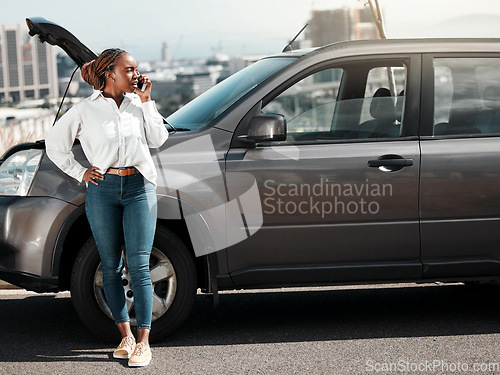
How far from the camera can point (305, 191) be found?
4.60 m

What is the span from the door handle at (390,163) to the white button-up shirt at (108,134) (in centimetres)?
128

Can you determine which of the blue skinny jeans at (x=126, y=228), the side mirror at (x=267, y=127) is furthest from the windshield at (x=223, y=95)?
the blue skinny jeans at (x=126, y=228)

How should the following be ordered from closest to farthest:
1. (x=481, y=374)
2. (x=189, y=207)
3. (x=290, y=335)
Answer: (x=481, y=374) < (x=189, y=207) < (x=290, y=335)

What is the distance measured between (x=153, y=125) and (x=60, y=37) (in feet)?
3.57

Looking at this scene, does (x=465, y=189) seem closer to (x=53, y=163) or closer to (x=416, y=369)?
(x=416, y=369)

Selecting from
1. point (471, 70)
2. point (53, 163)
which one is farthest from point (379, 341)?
point (53, 163)

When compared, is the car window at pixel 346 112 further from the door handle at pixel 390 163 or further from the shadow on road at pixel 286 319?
the shadow on road at pixel 286 319

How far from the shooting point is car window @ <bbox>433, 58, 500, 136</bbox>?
15.9 ft

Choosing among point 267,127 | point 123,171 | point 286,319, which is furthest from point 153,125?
point 286,319

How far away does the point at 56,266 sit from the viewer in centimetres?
452

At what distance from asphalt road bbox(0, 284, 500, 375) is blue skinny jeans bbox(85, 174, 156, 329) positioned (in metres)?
0.41

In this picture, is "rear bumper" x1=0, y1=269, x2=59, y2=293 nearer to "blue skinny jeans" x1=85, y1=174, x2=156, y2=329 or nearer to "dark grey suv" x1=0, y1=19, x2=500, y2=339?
"dark grey suv" x1=0, y1=19, x2=500, y2=339

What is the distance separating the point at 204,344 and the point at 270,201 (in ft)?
3.16

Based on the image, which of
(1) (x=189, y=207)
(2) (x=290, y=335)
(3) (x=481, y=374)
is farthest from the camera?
(2) (x=290, y=335)
